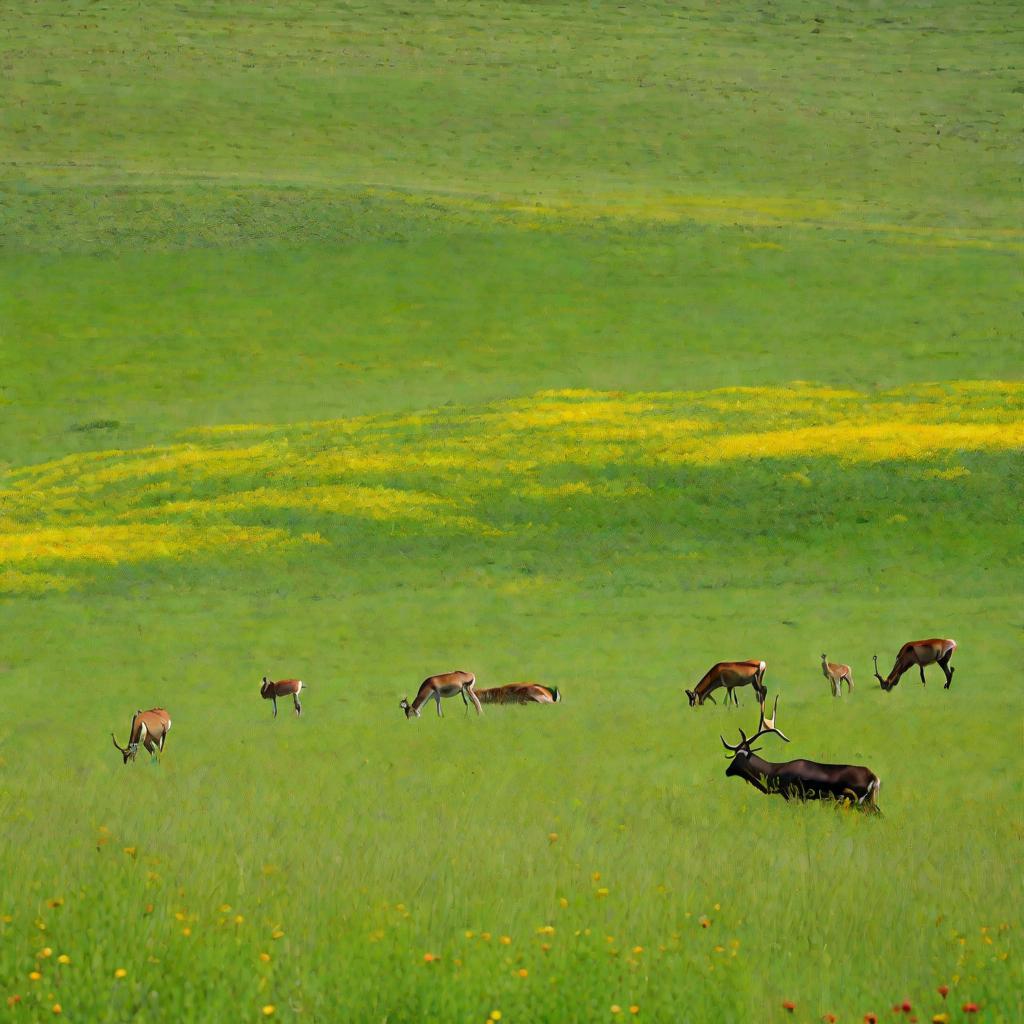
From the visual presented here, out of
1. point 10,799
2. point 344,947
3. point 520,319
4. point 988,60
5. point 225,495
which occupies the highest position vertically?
point 988,60

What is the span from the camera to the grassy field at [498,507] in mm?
9227

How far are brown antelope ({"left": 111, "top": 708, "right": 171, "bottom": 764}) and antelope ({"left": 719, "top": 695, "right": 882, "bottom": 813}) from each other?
24.8 ft

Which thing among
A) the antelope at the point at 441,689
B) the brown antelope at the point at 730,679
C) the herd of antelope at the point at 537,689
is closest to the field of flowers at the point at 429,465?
the herd of antelope at the point at 537,689

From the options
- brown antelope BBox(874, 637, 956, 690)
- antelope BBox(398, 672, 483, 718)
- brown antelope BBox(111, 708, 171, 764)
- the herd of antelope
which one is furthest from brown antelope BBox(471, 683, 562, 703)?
brown antelope BBox(874, 637, 956, 690)

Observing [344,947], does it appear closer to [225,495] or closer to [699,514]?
[699,514]

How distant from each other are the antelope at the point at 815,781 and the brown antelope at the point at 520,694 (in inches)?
Result: 277

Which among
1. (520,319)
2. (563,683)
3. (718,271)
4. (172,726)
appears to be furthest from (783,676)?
(718,271)

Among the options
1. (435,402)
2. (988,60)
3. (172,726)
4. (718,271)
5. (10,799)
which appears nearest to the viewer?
(10,799)

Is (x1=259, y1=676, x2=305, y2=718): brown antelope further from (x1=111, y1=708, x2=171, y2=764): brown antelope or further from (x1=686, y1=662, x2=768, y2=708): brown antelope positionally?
(x1=686, y1=662, x2=768, y2=708): brown antelope

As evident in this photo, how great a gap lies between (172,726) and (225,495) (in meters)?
15.5

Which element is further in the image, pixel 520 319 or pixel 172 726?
pixel 520 319

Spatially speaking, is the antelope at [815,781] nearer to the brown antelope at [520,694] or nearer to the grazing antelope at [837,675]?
the brown antelope at [520,694]

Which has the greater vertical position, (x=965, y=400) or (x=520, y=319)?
(x=520, y=319)

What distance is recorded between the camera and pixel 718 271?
60.8 metres
